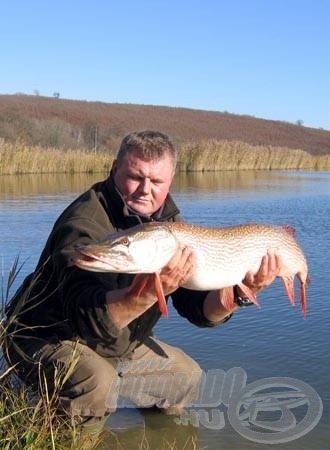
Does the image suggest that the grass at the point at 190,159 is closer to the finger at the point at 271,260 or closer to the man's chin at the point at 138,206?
the man's chin at the point at 138,206

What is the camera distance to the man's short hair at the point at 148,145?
374 cm

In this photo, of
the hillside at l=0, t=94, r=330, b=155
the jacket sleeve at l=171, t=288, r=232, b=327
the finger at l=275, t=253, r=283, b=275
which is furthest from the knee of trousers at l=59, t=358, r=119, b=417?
the hillside at l=0, t=94, r=330, b=155

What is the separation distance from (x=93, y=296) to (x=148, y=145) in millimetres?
1002

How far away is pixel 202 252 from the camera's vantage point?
327 centimetres

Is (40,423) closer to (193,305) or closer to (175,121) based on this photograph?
(193,305)

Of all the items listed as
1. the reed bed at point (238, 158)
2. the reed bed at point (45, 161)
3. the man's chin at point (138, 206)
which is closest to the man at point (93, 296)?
the man's chin at point (138, 206)

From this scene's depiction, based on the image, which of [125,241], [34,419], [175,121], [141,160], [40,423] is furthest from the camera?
[175,121]

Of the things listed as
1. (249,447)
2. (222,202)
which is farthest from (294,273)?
(222,202)

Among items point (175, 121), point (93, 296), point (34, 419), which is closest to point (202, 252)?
point (93, 296)

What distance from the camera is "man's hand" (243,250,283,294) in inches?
140

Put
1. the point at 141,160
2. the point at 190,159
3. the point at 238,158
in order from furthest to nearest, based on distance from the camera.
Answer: the point at 238,158
the point at 190,159
the point at 141,160

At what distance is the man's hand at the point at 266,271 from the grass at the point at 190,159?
21.3 m

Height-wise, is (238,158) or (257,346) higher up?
(257,346)

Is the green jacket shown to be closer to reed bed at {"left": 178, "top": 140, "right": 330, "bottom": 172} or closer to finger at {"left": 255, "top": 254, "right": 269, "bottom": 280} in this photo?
finger at {"left": 255, "top": 254, "right": 269, "bottom": 280}
